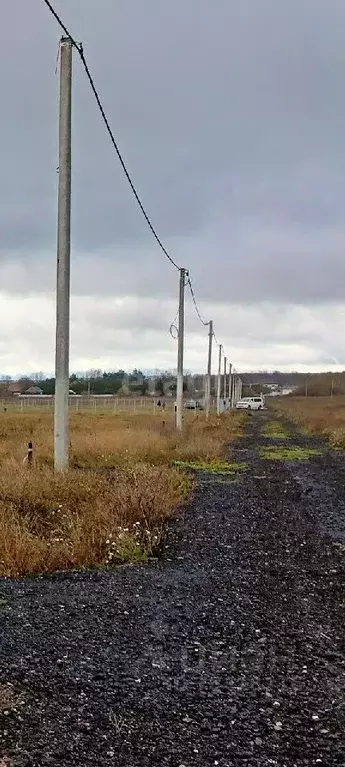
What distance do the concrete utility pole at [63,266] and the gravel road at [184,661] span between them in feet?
13.1

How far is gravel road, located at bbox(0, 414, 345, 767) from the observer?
351 centimetres

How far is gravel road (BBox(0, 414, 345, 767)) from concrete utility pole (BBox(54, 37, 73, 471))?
13.1ft

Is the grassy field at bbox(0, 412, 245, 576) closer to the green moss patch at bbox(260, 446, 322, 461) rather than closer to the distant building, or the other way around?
the green moss patch at bbox(260, 446, 322, 461)

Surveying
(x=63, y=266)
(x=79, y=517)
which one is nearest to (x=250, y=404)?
(x=63, y=266)

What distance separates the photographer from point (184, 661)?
4.70 meters

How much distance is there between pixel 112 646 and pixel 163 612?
3.12 feet

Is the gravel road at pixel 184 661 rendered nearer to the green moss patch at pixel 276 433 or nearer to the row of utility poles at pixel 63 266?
the row of utility poles at pixel 63 266

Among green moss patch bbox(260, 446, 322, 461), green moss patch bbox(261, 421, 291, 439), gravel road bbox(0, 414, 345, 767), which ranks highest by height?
gravel road bbox(0, 414, 345, 767)

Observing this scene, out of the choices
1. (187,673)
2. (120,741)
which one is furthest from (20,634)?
(120,741)

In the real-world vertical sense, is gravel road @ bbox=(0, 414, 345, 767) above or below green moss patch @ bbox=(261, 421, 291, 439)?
above

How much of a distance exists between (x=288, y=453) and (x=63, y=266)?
516 inches

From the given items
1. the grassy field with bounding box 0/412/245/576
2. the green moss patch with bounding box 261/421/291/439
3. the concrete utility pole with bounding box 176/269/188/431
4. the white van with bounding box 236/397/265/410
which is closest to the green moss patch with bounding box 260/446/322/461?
the concrete utility pole with bounding box 176/269/188/431

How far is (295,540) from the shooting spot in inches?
356

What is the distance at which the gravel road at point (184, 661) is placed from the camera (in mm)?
3514
